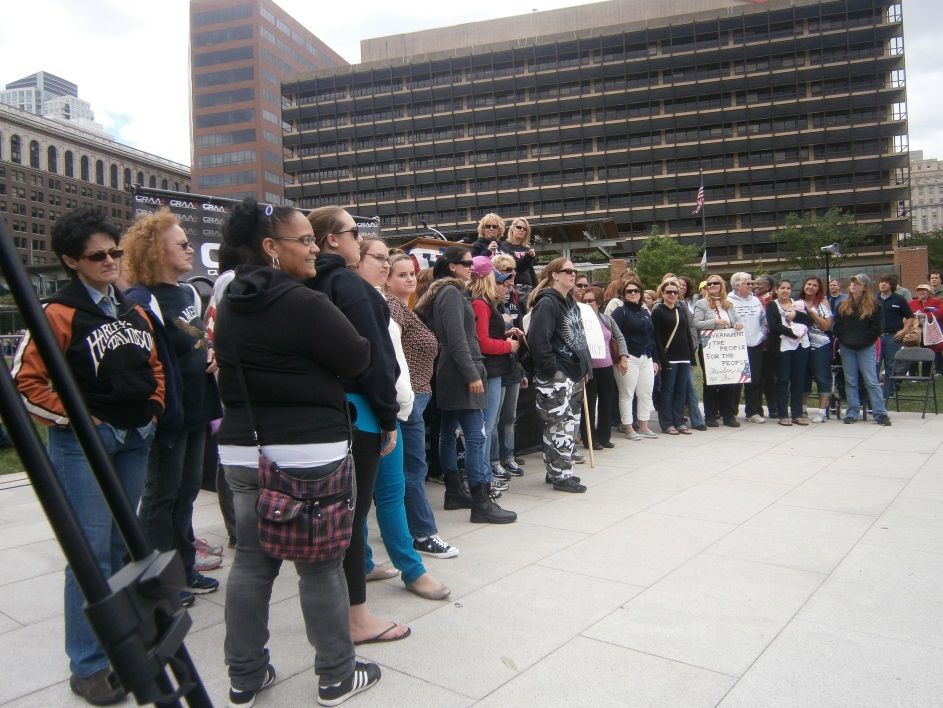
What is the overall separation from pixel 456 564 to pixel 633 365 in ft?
16.7

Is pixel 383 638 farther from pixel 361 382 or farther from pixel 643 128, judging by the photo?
pixel 643 128

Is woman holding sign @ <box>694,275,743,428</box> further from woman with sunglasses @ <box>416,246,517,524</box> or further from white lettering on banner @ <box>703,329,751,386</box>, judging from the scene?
woman with sunglasses @ <box>416,246,517,524</box>

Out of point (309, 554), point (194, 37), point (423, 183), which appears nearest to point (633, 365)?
point (309, 554)

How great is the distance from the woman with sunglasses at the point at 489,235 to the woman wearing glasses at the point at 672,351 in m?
2.68

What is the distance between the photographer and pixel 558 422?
19.9ft

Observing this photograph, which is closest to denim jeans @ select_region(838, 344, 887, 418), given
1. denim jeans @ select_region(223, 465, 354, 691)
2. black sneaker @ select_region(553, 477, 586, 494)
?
black sneaker @ select_region(553, 477, 586, 494)

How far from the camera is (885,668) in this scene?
2799 mm

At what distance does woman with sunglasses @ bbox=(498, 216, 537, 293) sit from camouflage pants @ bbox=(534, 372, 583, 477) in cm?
178

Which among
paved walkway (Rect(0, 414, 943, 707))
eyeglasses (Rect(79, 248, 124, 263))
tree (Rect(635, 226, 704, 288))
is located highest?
tree (Rect(635, 226, 704, 288))

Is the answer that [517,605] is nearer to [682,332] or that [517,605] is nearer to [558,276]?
[558,276]

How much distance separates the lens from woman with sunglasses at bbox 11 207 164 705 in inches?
106

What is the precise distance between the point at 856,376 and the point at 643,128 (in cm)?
7019

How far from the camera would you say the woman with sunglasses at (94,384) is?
2.69 metres

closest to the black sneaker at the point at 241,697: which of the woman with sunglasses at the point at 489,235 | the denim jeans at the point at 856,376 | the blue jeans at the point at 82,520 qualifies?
the blue jeans at the point at 82,520
